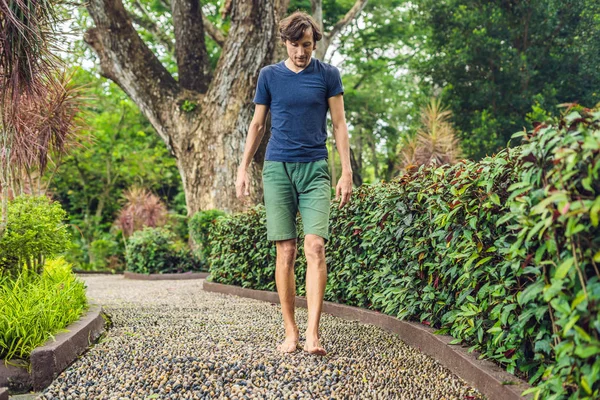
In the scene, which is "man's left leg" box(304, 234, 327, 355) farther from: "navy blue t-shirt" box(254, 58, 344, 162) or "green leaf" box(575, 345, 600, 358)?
"green leaf" box(575, 345, 600, 358)

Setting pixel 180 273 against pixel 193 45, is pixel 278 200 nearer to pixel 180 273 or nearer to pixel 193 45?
pixel 180 273

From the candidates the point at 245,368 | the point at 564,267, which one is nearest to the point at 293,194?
the point at 245,368

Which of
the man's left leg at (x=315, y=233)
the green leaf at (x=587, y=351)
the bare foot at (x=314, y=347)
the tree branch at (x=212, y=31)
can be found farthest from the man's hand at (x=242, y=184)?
the tree branch at (x=212, y=31)

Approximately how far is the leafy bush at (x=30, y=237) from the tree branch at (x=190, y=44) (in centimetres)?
776

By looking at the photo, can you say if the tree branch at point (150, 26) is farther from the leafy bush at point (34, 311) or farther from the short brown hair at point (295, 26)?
the short brown hair at point (295, 26)

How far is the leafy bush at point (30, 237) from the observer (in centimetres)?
457

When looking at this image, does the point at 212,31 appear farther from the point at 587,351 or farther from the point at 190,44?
the point at 587,351

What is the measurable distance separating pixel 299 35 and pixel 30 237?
2.63 meters

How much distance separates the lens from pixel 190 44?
497 inches

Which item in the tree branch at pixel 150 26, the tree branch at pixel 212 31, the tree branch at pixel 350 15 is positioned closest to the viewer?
the tree branch at pixel 212 31

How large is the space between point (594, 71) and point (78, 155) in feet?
56.0

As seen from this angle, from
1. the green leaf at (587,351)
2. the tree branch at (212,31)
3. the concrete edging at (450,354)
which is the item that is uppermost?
the tree branch at (212,31)

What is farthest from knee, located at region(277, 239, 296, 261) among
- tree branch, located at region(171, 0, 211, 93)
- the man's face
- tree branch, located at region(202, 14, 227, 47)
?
tree branch, located at region(202, 14, 227, 47)

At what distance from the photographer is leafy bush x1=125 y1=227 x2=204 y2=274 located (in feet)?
40.6
